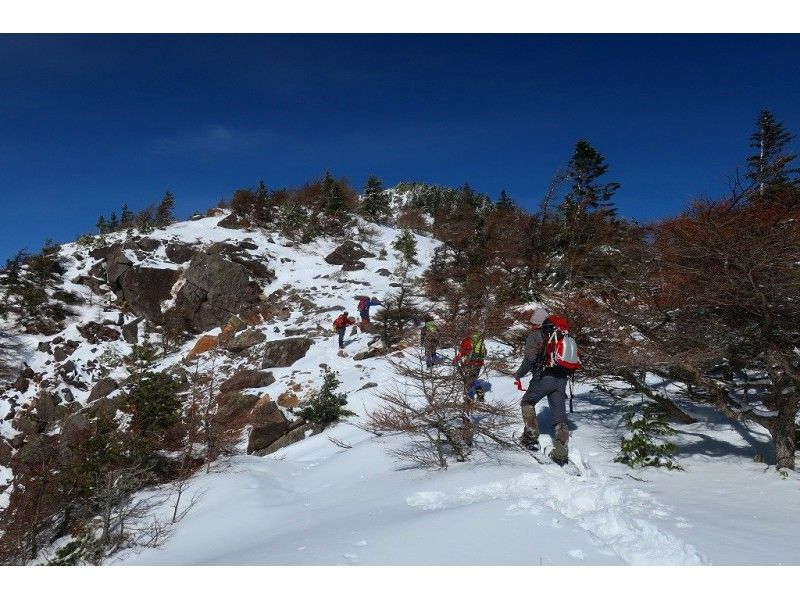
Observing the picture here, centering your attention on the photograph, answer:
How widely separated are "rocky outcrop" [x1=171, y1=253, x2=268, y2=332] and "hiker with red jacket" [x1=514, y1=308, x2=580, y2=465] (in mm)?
19262

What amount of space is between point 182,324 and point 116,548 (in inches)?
715

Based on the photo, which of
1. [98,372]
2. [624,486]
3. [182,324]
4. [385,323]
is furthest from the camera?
[182,324]

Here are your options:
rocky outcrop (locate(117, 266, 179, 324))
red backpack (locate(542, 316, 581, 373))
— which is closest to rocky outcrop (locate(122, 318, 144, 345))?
rocky outcrop (locate(117, 266, 179, 324))

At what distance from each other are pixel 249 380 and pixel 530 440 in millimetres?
12555

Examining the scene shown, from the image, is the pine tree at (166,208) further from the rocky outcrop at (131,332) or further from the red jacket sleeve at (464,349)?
the red jacket sleeve at (464,349)

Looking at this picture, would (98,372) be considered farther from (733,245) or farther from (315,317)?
(733,245)

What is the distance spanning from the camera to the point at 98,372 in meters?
18.4

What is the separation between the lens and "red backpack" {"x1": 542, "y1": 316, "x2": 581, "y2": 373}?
5.41 metres

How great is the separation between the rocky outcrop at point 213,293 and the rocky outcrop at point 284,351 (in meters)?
5.66

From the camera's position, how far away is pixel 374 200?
3784 centimetres

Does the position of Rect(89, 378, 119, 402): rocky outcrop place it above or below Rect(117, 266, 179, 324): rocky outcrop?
below

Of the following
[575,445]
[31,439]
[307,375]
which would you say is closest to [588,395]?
[575,445]

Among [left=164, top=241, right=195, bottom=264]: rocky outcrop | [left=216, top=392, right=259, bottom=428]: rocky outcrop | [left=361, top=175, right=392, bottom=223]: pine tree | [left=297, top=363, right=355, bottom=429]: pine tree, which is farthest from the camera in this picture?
[left=361, top=175, right=392, bottom=223]: pine tree

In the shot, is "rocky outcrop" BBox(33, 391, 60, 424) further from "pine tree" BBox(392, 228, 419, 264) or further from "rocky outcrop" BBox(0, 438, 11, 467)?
"pine tree" BBox(392, 228, 419, 264)
